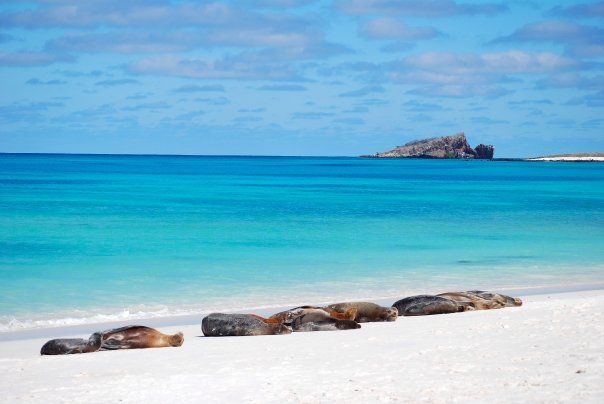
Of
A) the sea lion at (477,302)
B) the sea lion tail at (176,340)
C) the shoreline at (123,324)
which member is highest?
the sea lion tail at (176,340)

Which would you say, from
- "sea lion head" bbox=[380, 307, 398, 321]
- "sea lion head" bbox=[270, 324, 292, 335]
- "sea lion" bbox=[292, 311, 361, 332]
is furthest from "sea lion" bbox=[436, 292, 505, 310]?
"sea lion head" bbox=[270, 324, 292, 335]

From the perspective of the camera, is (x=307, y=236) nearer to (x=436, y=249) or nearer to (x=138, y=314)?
(x=436, y=249)

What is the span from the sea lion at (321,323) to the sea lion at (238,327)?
0.17 metres

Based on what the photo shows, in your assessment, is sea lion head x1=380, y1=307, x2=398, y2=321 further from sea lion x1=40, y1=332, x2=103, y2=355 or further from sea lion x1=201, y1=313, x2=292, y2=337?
sea lion x1=40, y1=332, x2=103, y2=355

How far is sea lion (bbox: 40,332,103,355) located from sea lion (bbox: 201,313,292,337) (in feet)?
5.11

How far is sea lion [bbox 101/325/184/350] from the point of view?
946cm

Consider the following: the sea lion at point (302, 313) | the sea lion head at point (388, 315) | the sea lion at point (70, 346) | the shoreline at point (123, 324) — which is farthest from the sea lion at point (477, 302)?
the sea lion at point (70, 346)

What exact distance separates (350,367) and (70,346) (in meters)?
3.39

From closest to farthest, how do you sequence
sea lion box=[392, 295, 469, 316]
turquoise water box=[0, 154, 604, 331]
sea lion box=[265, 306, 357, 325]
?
sea lion box=[265, 306, 357, 325]
sea lion box=[392, 295, 469, 316]
turquoise water box=[0, 154, 604, 331]

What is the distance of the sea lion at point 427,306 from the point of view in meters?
12.1

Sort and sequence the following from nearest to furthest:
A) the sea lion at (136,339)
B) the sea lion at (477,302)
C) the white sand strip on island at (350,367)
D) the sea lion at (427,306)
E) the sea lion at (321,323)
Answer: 1. the white sand strip on island at (350,367)
2. the sea lion at (136,339)
3. the sea lion at (321,323)
4. the sea lion at (427,306)
5. the sea lion at (477,302)

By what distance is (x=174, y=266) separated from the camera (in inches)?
751

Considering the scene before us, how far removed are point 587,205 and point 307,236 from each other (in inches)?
977

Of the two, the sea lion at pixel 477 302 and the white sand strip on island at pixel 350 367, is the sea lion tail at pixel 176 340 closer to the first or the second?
the white sand strip on island at pixel 350 367
